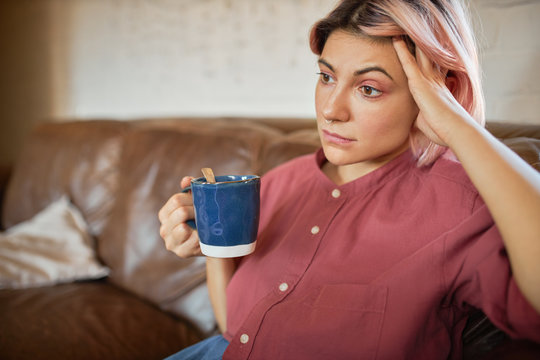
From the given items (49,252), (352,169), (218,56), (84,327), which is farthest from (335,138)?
(218,56)

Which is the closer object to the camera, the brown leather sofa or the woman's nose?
the woman's nose

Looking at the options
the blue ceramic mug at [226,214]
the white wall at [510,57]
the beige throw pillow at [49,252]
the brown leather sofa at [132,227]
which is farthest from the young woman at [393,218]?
the beige throw pillow at [49,252]

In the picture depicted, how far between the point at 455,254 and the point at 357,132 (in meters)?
0.27

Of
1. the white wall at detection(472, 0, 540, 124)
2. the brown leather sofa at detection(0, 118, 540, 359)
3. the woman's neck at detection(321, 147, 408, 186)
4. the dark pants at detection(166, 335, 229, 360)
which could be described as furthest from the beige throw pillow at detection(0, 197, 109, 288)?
the white wall at detection(472, 0, 540, 124)

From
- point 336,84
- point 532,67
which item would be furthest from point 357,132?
point 532,67

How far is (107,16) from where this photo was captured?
2799 mm

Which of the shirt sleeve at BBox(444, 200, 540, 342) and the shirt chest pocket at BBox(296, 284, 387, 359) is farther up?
the shirt sleeve at BBox(444, 200, 540, 342)

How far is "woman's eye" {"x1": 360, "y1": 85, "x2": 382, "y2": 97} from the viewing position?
814mm

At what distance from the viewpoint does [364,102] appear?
816 millimetres

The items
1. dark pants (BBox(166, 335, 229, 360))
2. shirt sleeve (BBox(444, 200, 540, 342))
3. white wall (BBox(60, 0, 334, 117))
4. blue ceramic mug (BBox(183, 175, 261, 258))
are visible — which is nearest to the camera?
shirt sleeve (BBox(444, 200, 540, 342))

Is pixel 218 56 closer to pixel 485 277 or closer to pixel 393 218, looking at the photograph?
pixel 393 218

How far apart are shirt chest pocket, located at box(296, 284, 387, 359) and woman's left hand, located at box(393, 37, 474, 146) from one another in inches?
11.3

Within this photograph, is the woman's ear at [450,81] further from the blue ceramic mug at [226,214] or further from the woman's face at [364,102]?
the blue ceramic mug at [226,214]

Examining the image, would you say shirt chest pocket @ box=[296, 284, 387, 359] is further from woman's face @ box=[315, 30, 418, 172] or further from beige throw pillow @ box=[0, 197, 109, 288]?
beige throw pillow @ box=[0, 197, 109, 288]
